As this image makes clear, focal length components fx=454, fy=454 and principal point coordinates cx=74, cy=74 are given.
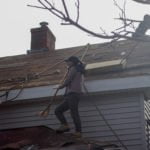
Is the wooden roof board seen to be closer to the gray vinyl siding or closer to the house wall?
the house wall

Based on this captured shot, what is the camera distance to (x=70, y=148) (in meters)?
6.95

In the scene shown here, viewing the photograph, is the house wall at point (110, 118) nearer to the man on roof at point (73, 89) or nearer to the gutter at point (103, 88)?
the gutter at point (103, 88)

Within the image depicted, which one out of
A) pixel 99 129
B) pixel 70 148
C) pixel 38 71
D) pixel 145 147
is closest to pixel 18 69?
pixel 38 71

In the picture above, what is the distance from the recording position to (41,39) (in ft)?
48.1

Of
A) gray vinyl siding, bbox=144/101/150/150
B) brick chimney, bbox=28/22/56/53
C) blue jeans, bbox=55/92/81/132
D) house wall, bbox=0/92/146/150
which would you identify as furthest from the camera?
brick chimney, bbox=28/22/56/53

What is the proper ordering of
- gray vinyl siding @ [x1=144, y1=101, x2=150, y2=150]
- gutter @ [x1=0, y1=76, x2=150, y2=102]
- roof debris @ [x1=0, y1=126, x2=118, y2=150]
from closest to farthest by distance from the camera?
roof debris @ [x1=0, y1=126, x2=118, y2=150]
gutter @ [x1=0, y1=76, x2=150, y2=102]
gray vinyl siding @ [x1=144, y1=101, x2=150, y2=150]

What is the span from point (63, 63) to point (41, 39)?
3342 mm

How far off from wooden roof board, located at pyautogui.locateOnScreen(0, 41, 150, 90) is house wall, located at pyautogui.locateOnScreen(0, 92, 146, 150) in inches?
19.4

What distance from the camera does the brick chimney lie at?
1454cm

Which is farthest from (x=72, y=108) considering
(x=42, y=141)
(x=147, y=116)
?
(x=147, y=116)

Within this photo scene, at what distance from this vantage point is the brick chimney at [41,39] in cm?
1454

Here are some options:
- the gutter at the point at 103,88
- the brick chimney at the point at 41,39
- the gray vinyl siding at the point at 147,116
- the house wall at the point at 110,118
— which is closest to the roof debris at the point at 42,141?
the house wall at the point at 110,118

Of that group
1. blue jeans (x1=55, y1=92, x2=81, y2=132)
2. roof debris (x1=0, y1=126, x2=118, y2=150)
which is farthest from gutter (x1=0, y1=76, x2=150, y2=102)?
roof debris (x1=0, y1=126, x2=118, y2=150)

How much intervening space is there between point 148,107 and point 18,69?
3.97 m
